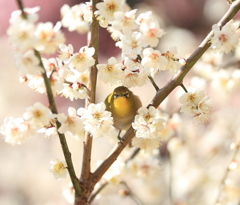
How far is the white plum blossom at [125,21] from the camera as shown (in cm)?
45

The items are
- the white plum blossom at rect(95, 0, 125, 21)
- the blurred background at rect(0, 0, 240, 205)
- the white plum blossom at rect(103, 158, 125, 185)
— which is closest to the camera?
the white plum blossom at rect(95, 0, 125, 21)

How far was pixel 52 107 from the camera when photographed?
426mm

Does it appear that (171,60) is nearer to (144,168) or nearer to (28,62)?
(28,62)

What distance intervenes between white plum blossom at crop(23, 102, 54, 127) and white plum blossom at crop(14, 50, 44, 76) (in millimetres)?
52

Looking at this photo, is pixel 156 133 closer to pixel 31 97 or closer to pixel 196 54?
pixel 196 54

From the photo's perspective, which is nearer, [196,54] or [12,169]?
[196,54]

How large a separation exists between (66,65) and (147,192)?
68 centimetres

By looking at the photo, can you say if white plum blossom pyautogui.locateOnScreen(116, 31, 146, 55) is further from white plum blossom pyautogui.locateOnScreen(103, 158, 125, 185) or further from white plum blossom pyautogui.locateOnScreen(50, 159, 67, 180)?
white plum blossom pyautogui.locateOnScreen(103, 158, 125, 185)

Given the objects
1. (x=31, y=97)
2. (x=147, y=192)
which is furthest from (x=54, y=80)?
(x=31, y=97)

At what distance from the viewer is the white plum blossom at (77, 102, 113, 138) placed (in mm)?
494

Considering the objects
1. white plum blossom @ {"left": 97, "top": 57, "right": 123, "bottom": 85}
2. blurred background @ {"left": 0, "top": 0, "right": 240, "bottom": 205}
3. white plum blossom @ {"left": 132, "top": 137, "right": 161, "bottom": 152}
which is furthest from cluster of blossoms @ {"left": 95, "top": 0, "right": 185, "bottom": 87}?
→ blurred background @ {"left": 0, "top": 0, "right": 240, "bottom": 205}

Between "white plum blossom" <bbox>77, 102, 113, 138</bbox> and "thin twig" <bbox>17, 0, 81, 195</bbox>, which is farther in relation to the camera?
"white plum blossom" <bbox>77, 102, 113, 138</bbox>

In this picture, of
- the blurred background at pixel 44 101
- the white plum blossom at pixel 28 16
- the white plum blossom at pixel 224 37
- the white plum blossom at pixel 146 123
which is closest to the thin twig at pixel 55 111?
the white plum blossom at pixel 28 16

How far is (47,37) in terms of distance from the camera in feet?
1.25
